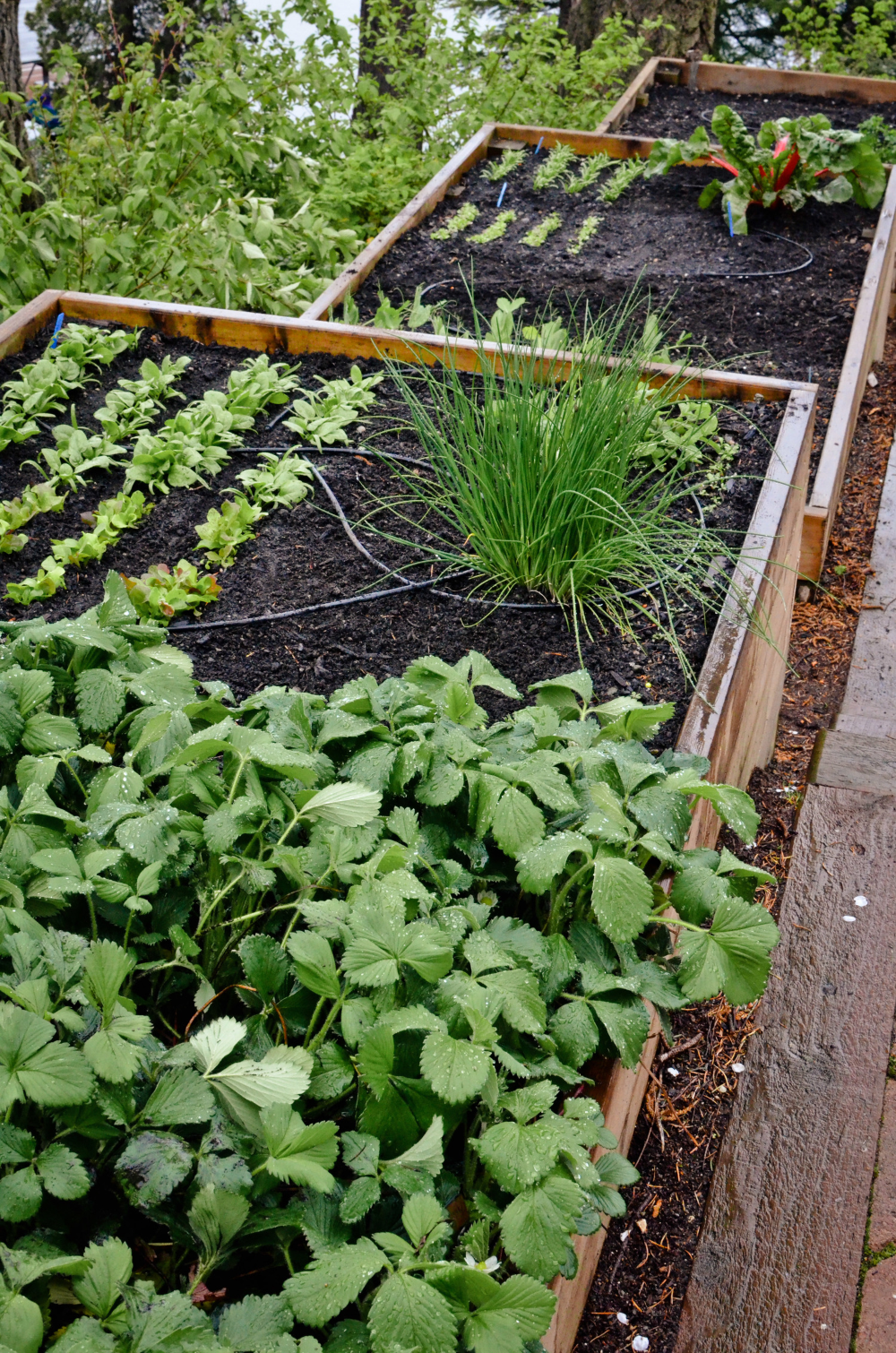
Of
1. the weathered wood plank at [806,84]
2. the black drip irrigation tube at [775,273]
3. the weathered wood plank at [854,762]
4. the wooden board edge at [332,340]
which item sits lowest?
the weathered wood plank at [854,762]

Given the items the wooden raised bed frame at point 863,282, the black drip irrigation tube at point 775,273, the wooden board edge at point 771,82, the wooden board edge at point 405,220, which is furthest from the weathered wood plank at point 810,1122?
the wooden board edge at point 771,82

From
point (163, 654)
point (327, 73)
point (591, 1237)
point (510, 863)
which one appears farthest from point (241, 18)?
point (591, 1237)

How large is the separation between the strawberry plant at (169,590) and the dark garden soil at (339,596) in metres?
0.04

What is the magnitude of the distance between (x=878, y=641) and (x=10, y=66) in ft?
12.1

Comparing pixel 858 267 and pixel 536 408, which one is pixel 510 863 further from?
pixel 858 267

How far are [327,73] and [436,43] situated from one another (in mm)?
652

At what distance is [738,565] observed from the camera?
228cm

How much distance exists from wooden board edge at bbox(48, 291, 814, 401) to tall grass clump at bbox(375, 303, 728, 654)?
419 mm

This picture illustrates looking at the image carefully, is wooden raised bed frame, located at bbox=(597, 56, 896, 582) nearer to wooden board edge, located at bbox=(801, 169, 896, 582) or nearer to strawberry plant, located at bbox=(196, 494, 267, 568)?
wooden board edge, located at bbox=(801, 169, 896, 582)

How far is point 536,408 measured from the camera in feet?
7.23

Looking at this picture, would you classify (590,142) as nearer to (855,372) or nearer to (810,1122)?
(855,372)

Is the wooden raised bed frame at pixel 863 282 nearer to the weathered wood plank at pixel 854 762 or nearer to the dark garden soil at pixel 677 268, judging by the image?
the dark garden soil at pixel 677 268

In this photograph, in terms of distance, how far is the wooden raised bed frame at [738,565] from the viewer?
1606 mm

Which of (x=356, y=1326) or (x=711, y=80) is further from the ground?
(x=711, y=80)
